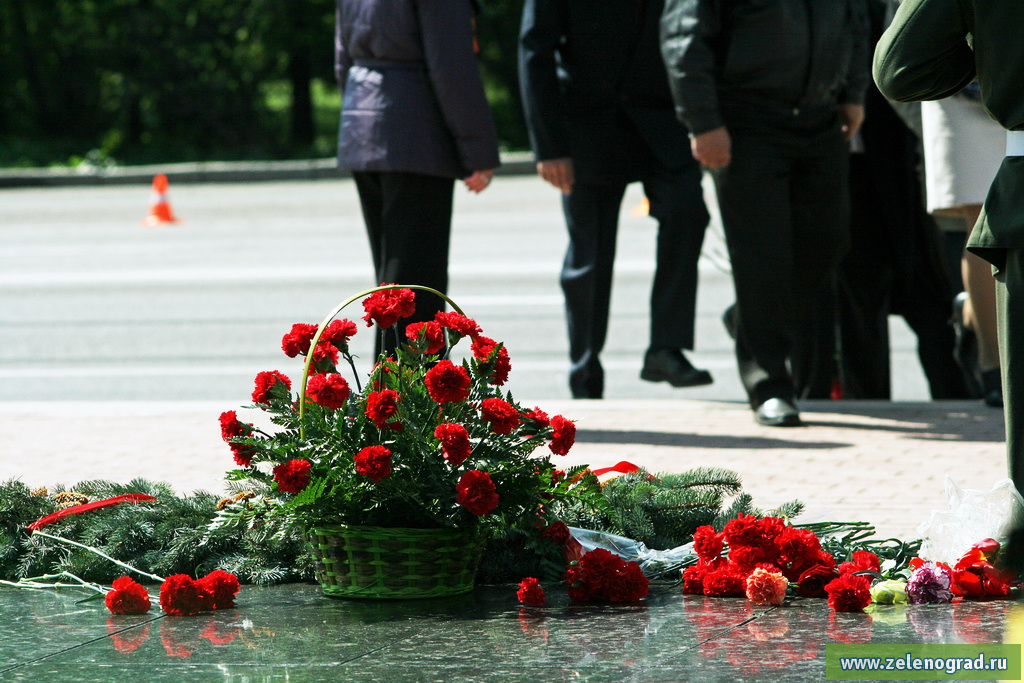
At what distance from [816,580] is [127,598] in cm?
174

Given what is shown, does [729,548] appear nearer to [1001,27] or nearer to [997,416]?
[1001,27]

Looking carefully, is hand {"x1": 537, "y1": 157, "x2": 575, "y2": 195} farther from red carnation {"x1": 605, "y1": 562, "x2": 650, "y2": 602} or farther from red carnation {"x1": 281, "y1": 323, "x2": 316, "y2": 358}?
red carnation {"x1": 605, "y1": 562, "x2": 650, "y2": 602}

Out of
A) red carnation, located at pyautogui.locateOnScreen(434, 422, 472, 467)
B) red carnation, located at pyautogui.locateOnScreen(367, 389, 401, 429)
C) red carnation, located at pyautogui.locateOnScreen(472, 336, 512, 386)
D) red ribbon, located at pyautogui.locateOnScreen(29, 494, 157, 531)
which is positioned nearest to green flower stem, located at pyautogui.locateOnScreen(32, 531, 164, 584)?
red ribbon, located at pyautogui.locateOnScreen(29, 494, 157, 531)

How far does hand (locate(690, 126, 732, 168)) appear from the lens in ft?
20.0

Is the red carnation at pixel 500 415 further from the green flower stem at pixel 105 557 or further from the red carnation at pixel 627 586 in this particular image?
the green flower stem at pixel 105 557

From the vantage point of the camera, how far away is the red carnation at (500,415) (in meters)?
3.72

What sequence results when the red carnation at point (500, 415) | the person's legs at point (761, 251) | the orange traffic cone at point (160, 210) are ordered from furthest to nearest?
the orange traffic cone at point (160, 210) < the person's legs at point (761, 251) < the red carnation at point (500, 415)

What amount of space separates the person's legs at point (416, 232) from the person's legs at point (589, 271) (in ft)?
4.08

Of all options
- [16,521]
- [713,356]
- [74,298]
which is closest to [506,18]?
[74,298]

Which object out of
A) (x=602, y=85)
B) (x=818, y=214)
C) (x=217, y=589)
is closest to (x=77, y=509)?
(x=217, y=589)

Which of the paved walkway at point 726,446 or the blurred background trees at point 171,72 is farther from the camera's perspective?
the blurred background trees at point 171,72

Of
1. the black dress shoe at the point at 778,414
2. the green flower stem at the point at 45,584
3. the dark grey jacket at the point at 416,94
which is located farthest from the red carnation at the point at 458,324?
the black dress shoe at the point at 778,414

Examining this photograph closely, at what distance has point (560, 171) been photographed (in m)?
7.11

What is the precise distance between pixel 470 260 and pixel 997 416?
739cm
